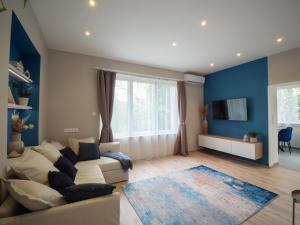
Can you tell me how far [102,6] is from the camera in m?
2.01

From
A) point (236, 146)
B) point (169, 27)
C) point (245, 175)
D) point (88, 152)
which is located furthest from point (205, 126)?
point (88, 152)

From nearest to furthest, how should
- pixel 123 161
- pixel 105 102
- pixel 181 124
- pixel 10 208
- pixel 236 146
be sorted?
pixel 10 208 → pixel 123 161 → pixel 105 102 → pixel 236 146 → pixel 181 124

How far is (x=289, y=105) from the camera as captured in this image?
569cm

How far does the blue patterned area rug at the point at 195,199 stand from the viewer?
1934mm

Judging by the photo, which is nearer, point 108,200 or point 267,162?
point 108,200

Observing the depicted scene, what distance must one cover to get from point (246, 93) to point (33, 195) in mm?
Answer: 5014

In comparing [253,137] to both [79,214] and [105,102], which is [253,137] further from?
[79,214]

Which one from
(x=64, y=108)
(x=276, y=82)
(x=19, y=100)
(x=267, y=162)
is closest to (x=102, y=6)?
(x=19, y=100)

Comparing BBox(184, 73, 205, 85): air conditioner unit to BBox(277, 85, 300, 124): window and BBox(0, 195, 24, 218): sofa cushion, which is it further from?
BBox(0, 195, 24, 218): sofa cushion

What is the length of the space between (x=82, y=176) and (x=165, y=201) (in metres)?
1.35

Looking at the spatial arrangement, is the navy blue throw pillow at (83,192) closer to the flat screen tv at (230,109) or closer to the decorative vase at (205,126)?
the flat screen tv at (230,109)

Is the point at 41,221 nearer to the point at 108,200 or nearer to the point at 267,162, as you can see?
the point at 108,200

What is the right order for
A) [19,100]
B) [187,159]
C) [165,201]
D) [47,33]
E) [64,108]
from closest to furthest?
[19,100] < [165,201] < [47,33] < [64,108] < [187,159]

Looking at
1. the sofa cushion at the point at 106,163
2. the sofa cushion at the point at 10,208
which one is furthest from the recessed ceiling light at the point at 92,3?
the sofa cushion at the point at 106,163
